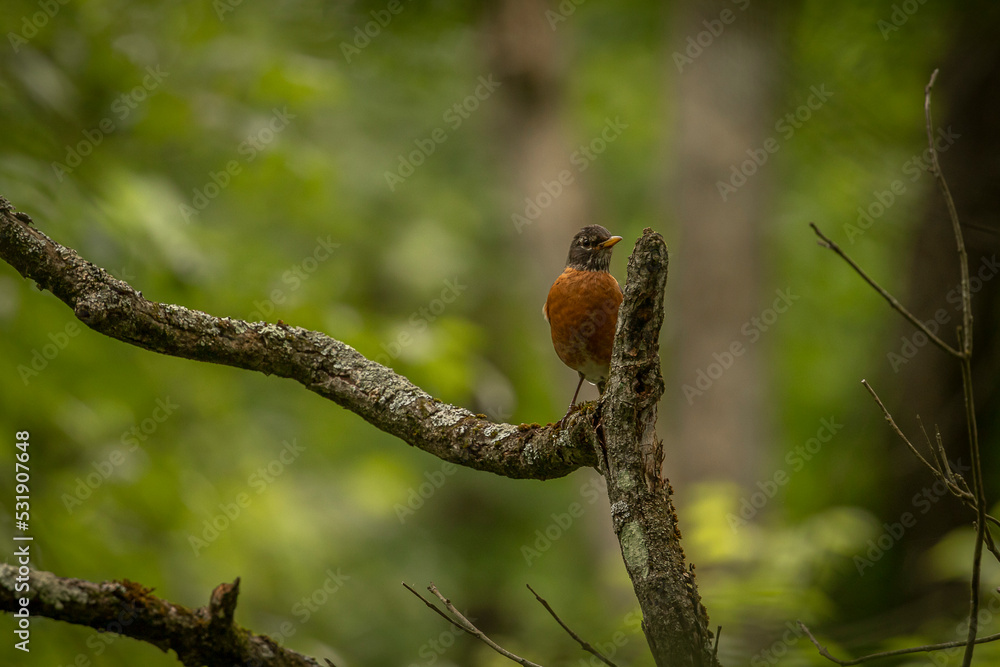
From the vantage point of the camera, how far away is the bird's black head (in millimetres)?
4930

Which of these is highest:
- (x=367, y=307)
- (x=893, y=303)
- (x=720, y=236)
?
(x=720, y=236)

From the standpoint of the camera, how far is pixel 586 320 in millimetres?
4301

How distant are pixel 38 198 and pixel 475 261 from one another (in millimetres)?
7421

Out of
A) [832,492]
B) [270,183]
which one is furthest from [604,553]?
[270,183]

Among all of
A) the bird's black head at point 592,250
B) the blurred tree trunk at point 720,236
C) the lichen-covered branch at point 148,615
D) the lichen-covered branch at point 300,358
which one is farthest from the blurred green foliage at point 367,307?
the lichen-covered branch at point 148,615

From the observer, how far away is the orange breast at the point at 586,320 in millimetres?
4238

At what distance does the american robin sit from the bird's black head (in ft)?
0.21

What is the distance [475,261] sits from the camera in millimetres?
10930

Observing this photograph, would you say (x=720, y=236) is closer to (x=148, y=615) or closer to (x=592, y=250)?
(x=592, y=250)

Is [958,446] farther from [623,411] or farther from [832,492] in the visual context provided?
[623,411]

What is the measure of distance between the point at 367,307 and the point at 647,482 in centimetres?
810

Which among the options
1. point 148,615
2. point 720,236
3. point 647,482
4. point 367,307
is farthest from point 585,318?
point 367,307

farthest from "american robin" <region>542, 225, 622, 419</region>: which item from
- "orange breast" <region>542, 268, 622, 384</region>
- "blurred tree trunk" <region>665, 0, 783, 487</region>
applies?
"blurred tree trunk" <region>665, 0, 783, 487</region>

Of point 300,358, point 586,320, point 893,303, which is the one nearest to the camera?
point 893,303
